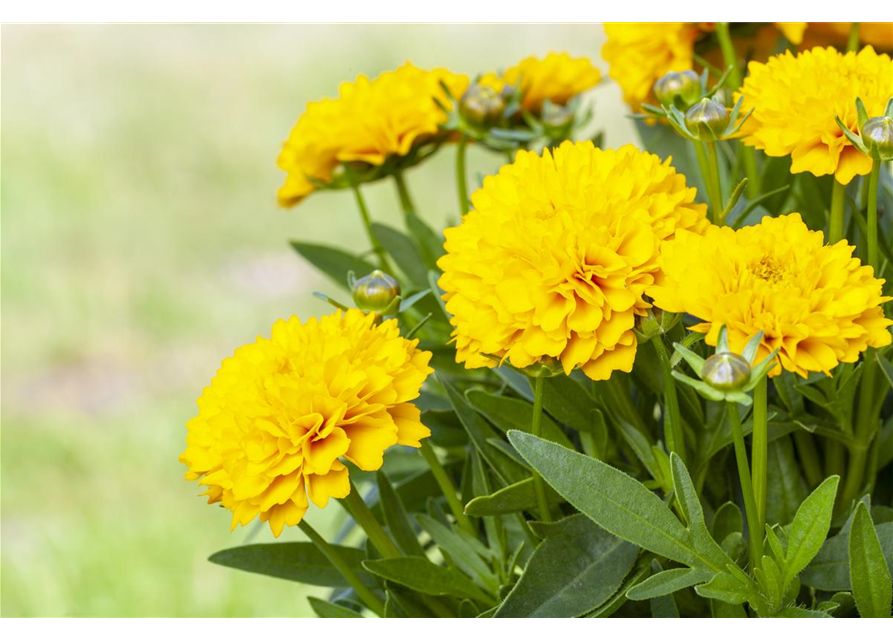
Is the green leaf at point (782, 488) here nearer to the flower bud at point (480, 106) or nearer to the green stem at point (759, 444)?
the green stem at point (759, 444)

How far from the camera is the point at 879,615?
428mm

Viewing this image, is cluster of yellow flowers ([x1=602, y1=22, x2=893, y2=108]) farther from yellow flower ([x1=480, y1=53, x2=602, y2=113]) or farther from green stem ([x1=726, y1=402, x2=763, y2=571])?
green stem ([x1=726, y1=402, x2=763, y2=571])

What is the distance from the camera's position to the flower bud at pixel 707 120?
45 centimetres

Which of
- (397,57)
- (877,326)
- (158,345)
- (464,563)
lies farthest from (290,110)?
(877,326)

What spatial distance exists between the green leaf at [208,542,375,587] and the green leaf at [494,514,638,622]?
11cm

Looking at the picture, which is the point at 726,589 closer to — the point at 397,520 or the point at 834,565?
the point at 834,565

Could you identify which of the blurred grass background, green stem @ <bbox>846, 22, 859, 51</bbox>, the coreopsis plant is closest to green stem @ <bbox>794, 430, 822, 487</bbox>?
the coreopsis plant

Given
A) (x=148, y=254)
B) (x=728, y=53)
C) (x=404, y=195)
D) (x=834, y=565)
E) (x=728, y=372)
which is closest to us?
(x=728, y=372)

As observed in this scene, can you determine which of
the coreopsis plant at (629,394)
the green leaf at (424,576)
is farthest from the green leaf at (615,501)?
the green leaf at (424,576)

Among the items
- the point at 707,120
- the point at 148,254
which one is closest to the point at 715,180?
the point at 707,120


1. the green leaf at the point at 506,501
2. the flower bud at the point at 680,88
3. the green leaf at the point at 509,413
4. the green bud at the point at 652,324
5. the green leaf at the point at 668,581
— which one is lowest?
the green leaf at the point at 668,581

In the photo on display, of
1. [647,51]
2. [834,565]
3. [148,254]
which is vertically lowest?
[834,565]

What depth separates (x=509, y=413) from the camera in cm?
51

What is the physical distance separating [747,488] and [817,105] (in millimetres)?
158
